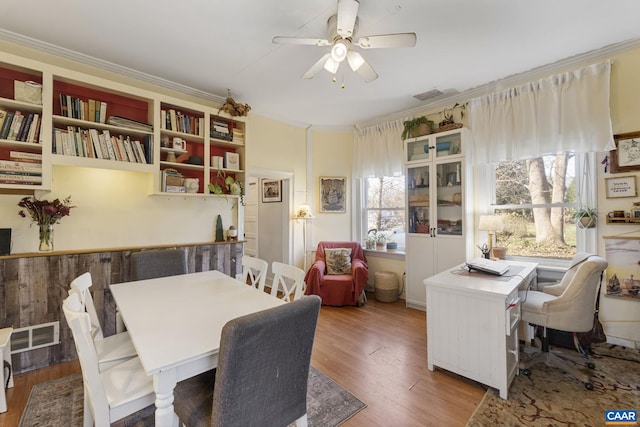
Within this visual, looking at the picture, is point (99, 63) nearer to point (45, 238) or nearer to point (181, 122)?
point (181, 122)

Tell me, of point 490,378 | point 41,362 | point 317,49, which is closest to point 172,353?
point 490,378

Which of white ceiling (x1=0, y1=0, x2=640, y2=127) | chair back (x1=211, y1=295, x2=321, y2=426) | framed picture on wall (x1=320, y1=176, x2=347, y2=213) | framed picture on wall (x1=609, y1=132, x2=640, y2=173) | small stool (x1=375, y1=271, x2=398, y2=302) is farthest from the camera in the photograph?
framed picture on wall (x1=320, y1=176, x2=347, y2=213)

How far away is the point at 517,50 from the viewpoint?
104 inches

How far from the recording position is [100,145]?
2.56m

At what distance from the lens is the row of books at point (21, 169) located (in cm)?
216

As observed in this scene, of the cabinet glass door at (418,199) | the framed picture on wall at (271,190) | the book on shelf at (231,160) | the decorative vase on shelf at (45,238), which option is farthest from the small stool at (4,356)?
the cabinet glass door at (418,199)

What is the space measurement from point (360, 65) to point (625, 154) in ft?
8.63

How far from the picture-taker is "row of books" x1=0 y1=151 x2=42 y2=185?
2158 millimetres

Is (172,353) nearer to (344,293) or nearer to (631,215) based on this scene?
(344,293)

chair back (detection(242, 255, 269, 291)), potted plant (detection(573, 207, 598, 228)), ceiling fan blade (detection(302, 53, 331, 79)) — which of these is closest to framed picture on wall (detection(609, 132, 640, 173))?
potted plant (detection(573, 207, 598, 228))

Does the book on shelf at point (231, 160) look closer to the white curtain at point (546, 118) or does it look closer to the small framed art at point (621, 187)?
the white curtain at point (546, 118)

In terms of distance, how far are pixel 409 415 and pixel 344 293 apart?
2.02 meters

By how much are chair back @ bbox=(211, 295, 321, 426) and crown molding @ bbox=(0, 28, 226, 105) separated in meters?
3.11

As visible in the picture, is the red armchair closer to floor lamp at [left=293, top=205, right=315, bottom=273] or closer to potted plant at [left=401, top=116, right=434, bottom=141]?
floor lamp at [left=293, top=205, right=315, bottom=273]
